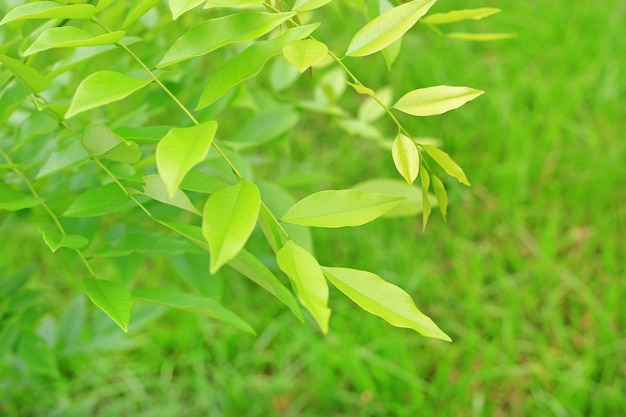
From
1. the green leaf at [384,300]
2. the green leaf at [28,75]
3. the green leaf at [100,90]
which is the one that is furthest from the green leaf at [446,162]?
the green leaf at [28,75]

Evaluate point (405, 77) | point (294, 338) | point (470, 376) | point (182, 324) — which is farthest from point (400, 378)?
point (405, 77)

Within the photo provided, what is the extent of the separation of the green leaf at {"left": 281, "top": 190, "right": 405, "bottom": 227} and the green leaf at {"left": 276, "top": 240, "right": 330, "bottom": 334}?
1.5 inches

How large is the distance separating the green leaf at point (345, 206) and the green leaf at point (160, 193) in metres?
0.08

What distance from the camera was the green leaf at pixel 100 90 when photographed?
1.66ft

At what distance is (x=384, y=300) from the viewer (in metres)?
0.54

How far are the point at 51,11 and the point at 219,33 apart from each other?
0.37 feet

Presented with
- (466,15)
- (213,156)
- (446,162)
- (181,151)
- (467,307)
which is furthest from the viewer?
(467,307)

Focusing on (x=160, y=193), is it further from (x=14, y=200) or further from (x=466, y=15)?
(x=466, y=15)

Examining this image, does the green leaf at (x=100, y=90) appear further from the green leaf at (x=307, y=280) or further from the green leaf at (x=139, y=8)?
the green leaf at (x=307, y=280)

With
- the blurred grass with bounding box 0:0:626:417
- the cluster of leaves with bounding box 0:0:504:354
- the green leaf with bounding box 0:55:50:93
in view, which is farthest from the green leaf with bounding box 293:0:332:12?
the blurred grass with bounding box 0:0:626:417

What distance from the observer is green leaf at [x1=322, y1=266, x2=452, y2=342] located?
1.73ft

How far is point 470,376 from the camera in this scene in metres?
1.65

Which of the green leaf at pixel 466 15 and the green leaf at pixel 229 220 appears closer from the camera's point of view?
the green leaf at pixel 229 220

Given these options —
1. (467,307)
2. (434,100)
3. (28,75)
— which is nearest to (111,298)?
(28,75)
